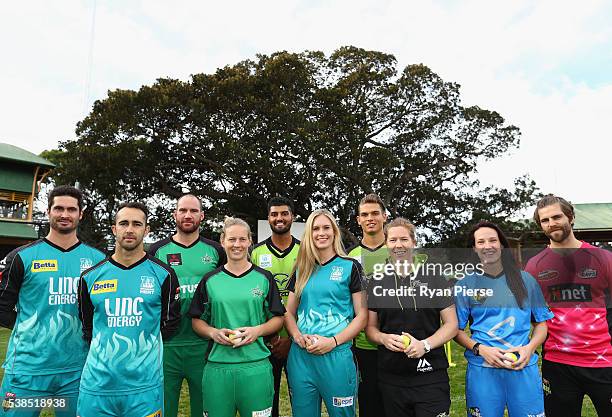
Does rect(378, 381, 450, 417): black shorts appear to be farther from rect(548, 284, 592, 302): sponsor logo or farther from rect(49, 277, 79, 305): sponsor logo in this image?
rect(49, 277, 79, 305): sponsor logo

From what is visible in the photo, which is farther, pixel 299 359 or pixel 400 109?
pixel 400 109

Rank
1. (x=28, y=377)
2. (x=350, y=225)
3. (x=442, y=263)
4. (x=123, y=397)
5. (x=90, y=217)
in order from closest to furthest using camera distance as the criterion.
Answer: (x=123, y=397), (x=28, y=377), (x=442, y=263), (x=350, y=225), (x=90, y=217)

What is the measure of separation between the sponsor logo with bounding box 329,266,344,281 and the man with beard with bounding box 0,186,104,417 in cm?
221

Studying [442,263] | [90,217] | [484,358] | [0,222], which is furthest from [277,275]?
[0,222]

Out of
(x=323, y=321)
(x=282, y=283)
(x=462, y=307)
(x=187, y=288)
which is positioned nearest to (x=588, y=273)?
(x=462, y=307)

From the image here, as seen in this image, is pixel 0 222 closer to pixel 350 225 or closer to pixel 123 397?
pixel 350 225

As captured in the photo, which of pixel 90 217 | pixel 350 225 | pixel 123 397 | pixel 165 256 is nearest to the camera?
pixel 123 397

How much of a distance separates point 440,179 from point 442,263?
21.9 meters

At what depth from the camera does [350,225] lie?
25.1 m

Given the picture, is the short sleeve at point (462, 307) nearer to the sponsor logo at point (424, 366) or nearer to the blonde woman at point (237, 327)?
the sponsor logo at point (424, 366)

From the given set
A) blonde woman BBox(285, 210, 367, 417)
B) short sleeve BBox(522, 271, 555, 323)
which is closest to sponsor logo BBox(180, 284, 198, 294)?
blonde woman BBox(285, 210, 367, 417)

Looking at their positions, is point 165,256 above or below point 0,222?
below

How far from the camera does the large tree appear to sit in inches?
874

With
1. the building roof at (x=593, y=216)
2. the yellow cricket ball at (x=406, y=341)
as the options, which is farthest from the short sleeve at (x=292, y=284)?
the building roof at (x=593, y=216)
